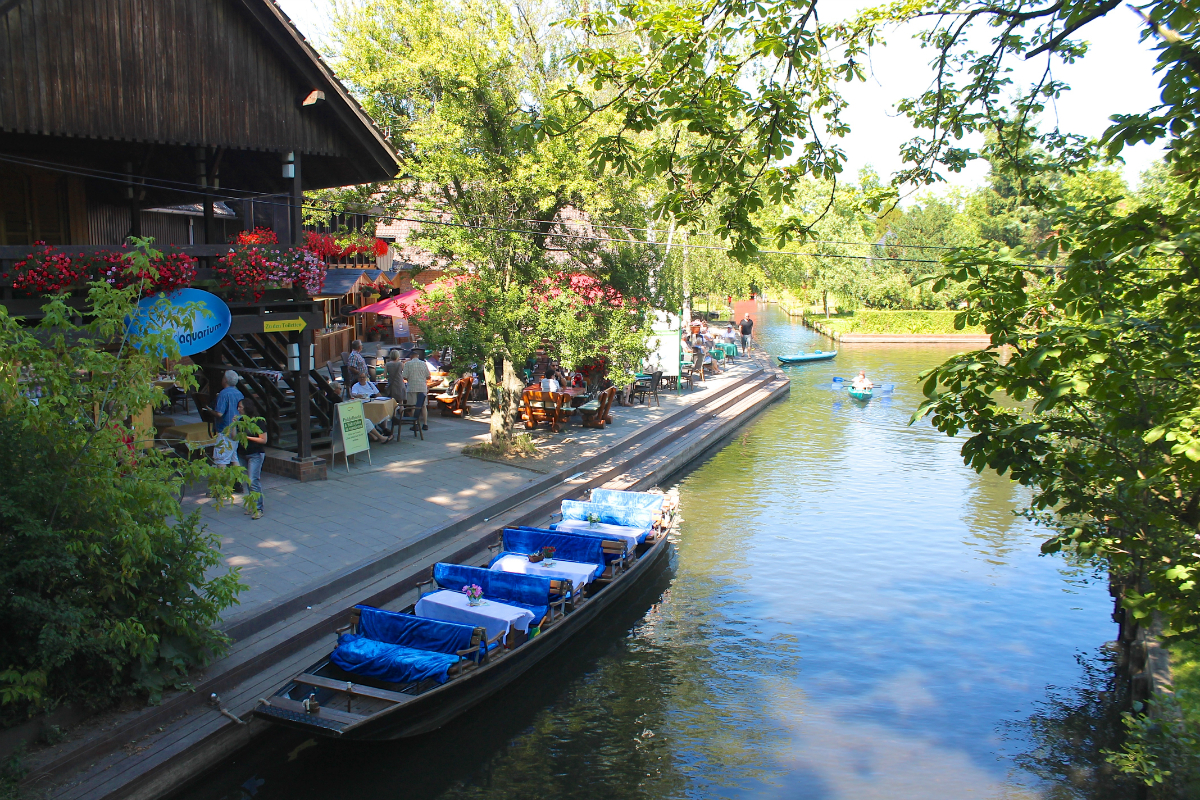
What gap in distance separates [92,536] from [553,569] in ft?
17.8

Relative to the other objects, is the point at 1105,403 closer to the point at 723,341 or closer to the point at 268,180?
the point at 268,180

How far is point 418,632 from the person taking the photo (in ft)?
28.3

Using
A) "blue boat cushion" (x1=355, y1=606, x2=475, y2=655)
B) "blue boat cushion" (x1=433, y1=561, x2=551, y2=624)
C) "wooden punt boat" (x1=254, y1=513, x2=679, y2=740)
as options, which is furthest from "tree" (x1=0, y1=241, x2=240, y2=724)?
"blue boat cushion" (x1=433, y1=561, x2=551, y2=624)

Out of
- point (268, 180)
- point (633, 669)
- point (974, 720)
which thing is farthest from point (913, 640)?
point (268, 180)

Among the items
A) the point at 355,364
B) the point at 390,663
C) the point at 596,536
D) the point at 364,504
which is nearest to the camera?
the point at 390,663

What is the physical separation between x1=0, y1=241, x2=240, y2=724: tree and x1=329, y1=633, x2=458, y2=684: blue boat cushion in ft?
4.03

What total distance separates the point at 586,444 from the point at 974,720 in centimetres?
1049

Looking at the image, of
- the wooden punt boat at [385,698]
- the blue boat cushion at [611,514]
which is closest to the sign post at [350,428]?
the blue boat cushion at [611,514]

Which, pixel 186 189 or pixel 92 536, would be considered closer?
pixel 92 536

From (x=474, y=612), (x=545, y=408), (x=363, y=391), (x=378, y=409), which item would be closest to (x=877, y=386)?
(x=545, y=408)

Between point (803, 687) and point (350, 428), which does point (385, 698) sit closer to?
point (803, 687)

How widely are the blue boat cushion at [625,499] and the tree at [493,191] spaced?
10.7 feet

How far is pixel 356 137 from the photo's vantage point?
45.1ft

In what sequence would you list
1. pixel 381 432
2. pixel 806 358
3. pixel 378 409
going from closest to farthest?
pixel 378 409, pixel 381 432, pixel 806 358
